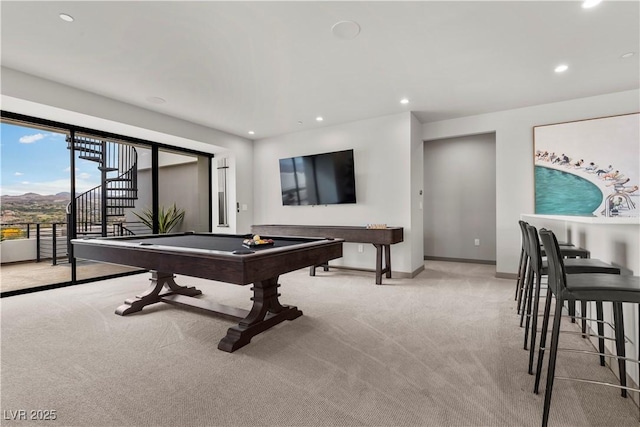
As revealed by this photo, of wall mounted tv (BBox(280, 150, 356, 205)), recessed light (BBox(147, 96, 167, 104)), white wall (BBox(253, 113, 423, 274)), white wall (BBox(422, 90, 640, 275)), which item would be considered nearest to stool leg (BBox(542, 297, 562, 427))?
white wall (BBox(253, 113, 423, 274))

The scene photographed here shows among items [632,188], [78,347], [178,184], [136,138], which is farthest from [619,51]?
[178,184]

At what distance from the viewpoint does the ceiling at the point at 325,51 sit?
7.59 feet

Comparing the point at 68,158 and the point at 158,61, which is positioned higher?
the point at 158,61

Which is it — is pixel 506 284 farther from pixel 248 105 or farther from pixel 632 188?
pixel 248 105

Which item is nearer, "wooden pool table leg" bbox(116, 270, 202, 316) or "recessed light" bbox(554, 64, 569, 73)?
"wooden pool table leg" bbox(116, 270, 202, 316)

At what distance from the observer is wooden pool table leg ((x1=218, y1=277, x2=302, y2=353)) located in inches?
90.7

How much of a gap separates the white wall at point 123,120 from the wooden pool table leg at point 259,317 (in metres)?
3.28

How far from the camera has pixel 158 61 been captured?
305cm

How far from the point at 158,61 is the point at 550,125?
16.4 feet

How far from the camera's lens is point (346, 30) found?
255 cm

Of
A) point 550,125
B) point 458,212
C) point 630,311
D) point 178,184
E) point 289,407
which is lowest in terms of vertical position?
point 289,407

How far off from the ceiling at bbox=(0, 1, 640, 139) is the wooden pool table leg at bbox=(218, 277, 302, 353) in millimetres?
2166

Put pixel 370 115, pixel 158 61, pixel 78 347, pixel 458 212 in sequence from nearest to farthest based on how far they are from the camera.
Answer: pixel 78 347
pixel 158 61
pixel 370 115
pixel 458 212

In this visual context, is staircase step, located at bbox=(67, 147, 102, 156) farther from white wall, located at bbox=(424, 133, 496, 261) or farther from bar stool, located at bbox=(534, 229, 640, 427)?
white wall, located at bbox=(424, 133, 496, 261)
